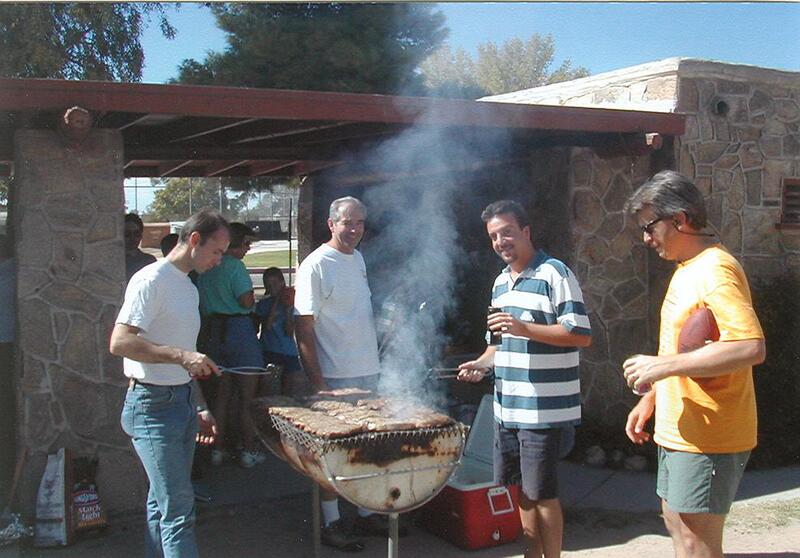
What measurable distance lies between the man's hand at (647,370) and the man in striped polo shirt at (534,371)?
76 centimetres

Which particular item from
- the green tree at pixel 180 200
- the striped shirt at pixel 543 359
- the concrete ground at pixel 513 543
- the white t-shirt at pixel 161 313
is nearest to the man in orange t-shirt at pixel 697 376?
the striped shirt at pixel 543 359

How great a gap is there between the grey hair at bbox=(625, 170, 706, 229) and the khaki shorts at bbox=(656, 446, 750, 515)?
87 cm

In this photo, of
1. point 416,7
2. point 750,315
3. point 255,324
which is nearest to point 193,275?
point 255,324

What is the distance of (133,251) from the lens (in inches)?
255

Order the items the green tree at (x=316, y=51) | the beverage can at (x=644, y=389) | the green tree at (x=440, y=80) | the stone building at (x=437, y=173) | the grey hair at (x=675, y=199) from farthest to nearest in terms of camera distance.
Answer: the green tree at (x=440, y=80)
the green tree at (x=316, y=51)
the stone building at (x=437, y=173)
the beverage can at (x=644, y=389)
the grey hair at (x=675, y=199)

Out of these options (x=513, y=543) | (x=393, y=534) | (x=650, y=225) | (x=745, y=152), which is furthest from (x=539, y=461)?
(x=745, y=152)

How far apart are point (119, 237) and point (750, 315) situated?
12.1 feet

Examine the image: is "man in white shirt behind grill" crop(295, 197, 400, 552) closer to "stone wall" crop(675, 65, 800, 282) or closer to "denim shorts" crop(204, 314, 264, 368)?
"denim shorts" crop(204, 314, 264, 368)

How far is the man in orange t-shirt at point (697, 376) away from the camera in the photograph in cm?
288

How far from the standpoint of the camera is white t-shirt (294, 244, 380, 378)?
4.55 m

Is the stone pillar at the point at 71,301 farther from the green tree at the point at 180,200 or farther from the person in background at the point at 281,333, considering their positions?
the green tree at the point at 180,200

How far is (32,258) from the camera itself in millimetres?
4895

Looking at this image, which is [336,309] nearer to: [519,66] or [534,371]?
[534,371]

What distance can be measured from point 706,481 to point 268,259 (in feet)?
→ 97.0
